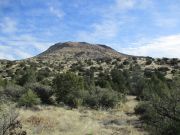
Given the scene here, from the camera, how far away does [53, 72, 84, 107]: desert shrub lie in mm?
30555

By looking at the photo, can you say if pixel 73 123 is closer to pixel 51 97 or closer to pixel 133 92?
pixel 51 97

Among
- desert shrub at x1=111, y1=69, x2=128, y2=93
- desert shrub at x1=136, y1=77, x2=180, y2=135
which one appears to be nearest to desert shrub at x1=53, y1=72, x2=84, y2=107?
desert shrub at x1=111, y1=69, x2=128, y2=93

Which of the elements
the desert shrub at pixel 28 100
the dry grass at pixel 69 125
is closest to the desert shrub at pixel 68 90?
the desert shrub at pixel 28 100

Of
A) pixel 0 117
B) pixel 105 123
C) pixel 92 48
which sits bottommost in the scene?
pixel 105 123

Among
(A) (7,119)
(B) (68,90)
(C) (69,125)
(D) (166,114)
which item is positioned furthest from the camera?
(B) (68,90)

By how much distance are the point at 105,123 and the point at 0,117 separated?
1013 centimetres

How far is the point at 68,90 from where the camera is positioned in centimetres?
3094

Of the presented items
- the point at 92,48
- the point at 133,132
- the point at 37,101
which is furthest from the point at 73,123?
the point at 92,48

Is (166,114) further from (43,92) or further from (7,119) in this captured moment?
(43,92)

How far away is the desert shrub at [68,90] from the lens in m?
30.6

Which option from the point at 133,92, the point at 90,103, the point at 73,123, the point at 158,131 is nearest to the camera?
the point at 158,131

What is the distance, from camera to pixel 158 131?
15.0 metres

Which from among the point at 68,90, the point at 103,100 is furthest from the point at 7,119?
the point at 103,100

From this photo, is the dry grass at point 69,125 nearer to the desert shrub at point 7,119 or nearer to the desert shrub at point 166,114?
the desert shrub at point 166,114
